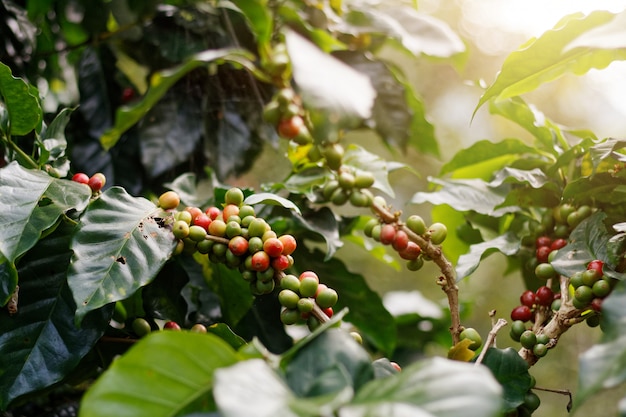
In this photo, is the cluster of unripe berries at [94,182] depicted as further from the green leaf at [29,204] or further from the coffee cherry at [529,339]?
the coffee cherry at [529,339]

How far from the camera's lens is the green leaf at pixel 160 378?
15.2 inches

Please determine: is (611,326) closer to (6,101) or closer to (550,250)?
(550,250)

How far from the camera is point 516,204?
78cm

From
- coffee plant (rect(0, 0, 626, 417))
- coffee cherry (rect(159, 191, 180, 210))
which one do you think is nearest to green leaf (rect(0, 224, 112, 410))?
coffee plant (rect(0, 0, 626, 417))

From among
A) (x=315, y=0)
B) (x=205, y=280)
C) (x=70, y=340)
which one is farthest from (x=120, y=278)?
(x=315, y=0)

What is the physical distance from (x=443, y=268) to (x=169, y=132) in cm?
63

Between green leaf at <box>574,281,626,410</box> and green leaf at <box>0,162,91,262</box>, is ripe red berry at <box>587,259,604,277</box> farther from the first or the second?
green leaf at <box>0,162,91,262</box>

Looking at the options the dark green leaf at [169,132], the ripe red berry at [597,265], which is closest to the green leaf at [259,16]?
the dark green leaf at [169,132]

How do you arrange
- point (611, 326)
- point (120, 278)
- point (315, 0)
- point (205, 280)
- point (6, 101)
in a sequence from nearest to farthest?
point (611, 326) < point (120, 278) < point (6, 101) < point (205, 280) < point (315, 0)

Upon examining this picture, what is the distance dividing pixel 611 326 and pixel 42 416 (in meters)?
0.79

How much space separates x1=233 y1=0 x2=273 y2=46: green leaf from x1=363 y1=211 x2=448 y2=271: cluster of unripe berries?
46cm

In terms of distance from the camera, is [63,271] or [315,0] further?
[315,0]

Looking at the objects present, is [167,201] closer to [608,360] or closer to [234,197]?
[234,197]

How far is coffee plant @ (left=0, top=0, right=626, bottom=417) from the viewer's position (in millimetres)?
404
